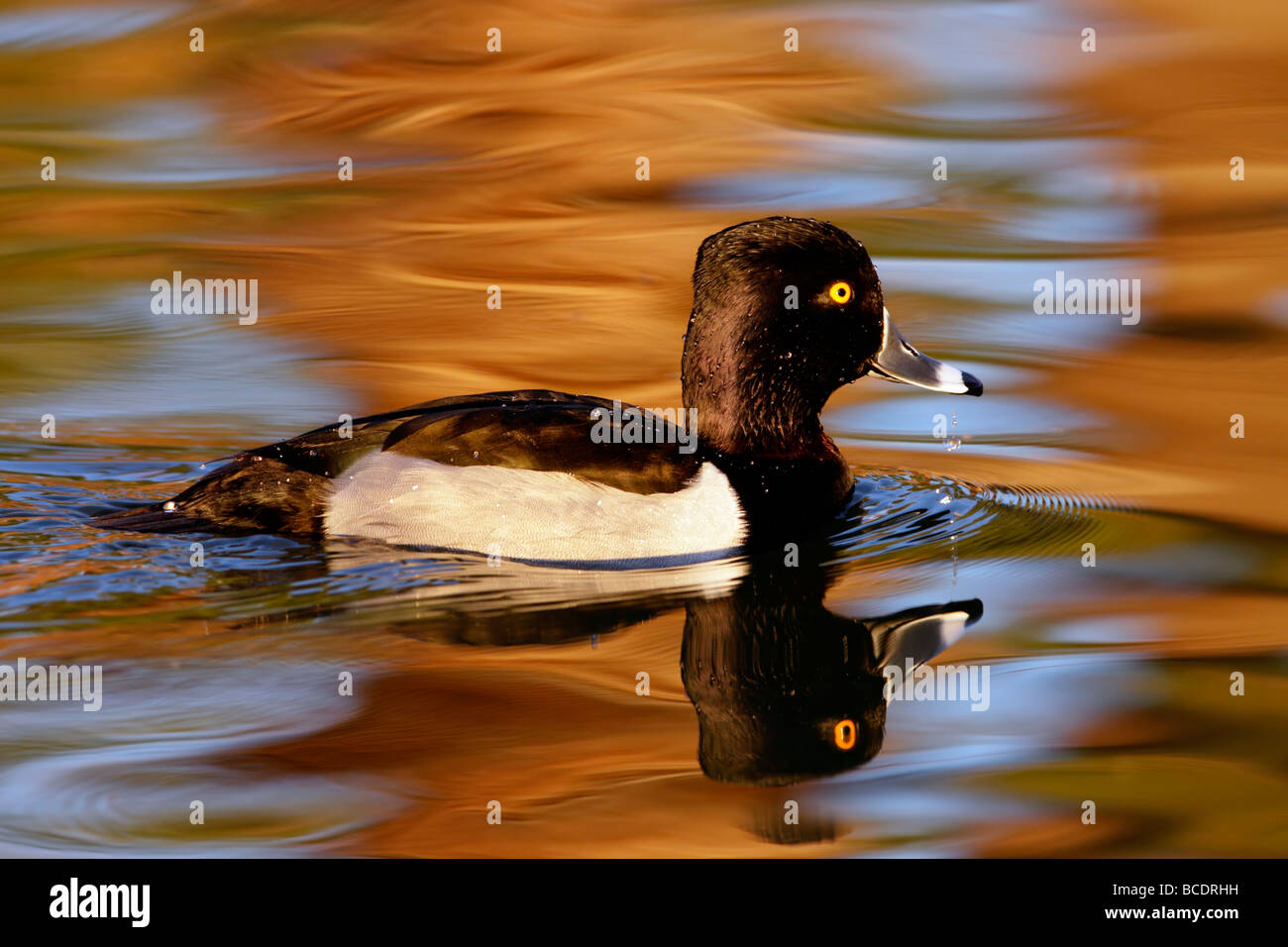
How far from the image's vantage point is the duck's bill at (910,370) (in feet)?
23.5

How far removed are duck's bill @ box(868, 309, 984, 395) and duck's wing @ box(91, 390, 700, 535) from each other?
103cm

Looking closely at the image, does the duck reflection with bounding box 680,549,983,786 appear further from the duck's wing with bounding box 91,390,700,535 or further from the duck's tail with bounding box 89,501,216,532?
A: the duck's tail with bounding box 89,501,216,532

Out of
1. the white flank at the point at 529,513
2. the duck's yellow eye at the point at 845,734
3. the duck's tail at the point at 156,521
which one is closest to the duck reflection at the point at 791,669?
the duck's yellow eye at the point at 845,734

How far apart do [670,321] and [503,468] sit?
12.6ft

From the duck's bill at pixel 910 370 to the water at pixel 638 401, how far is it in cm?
57

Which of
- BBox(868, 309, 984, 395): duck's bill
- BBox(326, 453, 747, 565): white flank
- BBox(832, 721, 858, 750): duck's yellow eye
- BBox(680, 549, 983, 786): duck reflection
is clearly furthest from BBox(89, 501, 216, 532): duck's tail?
BBox(868, 309, 984, 395): duck's bill

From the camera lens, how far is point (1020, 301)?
10.4 metres

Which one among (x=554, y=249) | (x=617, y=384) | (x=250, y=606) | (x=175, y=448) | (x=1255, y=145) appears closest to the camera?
Answer: (x=250, y=606)

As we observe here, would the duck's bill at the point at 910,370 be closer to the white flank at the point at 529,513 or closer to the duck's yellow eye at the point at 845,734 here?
the white flank at the point at 529,513

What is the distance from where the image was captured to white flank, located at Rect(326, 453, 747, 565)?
6363 mm

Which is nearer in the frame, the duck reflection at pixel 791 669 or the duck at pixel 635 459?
the duck reflection at pixel 791 669

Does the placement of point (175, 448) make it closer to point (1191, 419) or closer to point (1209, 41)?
point (1191, 419)

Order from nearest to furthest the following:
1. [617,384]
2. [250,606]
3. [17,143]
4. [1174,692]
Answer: [1174,692] < [250,606] < [617,384] < [17,143]

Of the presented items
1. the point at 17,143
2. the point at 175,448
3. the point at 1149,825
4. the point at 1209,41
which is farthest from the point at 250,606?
the point at 1209,41
